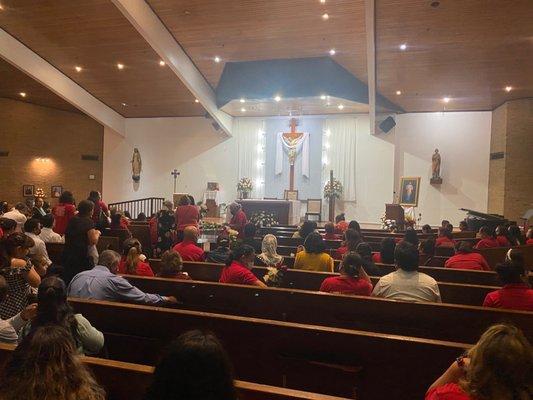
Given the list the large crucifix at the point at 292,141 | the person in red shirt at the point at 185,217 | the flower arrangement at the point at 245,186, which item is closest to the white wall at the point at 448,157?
the large crucifix at the point at 292,141

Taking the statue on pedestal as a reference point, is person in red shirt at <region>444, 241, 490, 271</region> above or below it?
below

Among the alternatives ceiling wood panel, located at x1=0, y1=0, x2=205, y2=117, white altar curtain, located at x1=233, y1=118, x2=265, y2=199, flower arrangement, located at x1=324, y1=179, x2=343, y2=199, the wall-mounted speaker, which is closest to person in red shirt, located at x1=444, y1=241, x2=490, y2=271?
ceiling wood panel, located at x1=0, y1=0, x2=205, y2=117

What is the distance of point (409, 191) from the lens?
12836mm

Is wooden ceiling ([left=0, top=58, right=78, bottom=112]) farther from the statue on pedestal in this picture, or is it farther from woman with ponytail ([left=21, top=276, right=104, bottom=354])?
the statue on pedestal

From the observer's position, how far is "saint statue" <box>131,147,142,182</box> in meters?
15.6

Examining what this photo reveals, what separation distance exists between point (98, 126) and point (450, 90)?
478 inches

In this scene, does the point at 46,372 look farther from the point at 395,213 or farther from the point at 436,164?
the point at 436,164

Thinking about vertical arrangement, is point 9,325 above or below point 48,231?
below

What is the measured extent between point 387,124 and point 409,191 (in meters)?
2.29

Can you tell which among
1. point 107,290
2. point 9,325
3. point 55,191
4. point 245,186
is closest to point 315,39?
point 245,186

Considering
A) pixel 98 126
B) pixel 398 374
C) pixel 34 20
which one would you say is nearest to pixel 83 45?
pixel 34 20

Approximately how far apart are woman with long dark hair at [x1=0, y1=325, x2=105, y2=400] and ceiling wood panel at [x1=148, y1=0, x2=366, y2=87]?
8559 mm

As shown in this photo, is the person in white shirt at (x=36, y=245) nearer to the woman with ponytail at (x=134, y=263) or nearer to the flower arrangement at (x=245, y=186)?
the woman with ponytail at (x=134, y=263)

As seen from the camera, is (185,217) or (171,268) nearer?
(171,268)
